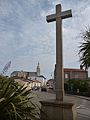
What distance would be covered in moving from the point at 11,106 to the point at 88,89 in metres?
47.9

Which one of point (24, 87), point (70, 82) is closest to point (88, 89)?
point (70, 82)

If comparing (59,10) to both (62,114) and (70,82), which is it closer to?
(62,114)

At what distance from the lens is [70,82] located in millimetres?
59781

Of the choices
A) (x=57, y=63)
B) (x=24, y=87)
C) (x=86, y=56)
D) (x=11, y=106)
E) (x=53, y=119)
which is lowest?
(x=53, y=119)

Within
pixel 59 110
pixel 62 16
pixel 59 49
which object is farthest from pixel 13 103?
pixel 62 16

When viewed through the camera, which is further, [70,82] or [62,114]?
[70,82]

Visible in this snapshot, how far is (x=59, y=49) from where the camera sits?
8.83 m

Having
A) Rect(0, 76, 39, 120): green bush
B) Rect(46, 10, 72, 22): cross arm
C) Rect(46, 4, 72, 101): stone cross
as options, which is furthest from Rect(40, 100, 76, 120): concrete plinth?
Rect(46, 10, 72, 22): cross arm

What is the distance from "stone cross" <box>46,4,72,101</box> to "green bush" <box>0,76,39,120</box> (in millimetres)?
3252

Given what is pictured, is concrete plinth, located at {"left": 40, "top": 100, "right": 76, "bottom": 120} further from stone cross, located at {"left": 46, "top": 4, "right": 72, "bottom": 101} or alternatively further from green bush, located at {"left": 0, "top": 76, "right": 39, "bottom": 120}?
green bush, located at {"left": 0, "top": 76, "right": 39, "bottom": 120}

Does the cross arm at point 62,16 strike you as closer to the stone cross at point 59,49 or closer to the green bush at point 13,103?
the stone cross at point 59,49

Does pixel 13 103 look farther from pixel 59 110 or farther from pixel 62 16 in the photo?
pixel 62 16

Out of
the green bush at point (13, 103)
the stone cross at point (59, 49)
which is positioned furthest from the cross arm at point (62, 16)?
the green bush at point (13, 103)

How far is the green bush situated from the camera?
4641 mm
